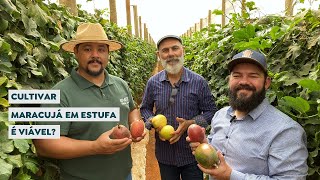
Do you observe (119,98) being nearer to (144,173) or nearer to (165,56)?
(165,56)

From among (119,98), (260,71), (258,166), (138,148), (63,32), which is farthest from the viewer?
(138,148)

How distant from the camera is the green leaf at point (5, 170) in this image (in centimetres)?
154

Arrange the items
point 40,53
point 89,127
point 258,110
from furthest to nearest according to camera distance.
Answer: point 40,53 < point 89,127 < point 258,110

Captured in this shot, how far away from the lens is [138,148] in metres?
6.82

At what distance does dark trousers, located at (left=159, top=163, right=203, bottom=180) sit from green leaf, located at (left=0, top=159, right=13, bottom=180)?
2.13 meters

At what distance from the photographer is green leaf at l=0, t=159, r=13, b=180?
60.5 inches

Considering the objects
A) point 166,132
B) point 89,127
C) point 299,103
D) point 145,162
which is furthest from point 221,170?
point 145,162

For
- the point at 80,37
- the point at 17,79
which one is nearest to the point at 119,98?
the point at 80,37

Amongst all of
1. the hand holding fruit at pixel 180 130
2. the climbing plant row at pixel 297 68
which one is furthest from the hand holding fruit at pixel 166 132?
the climbing plant row at pixel 297 68

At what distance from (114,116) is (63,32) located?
1348 mm

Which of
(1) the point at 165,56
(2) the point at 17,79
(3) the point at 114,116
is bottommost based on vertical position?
(3) the point at 114,116

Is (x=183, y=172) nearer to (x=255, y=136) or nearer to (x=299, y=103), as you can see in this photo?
(x=255, y=136)

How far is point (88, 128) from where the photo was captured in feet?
7.84

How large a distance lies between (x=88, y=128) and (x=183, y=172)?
59.0 inches
